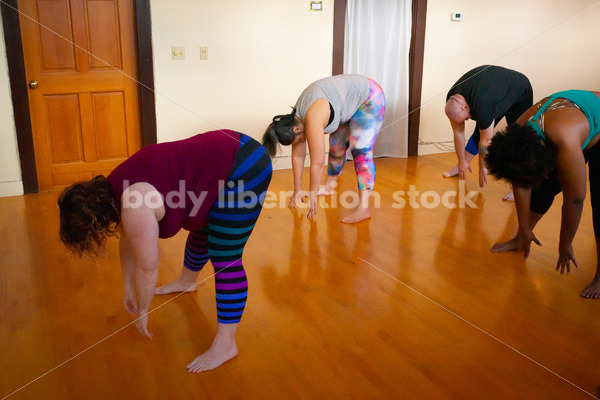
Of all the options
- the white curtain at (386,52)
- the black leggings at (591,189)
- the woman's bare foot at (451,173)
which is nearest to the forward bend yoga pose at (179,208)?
the black leggings at (591,189)

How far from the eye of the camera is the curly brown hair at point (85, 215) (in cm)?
142

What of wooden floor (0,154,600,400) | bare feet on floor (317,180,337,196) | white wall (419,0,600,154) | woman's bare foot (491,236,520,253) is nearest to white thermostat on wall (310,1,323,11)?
white wall (419,0,600,154)

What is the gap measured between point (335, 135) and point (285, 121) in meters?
0.60

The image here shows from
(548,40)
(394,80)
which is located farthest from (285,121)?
(548,40)

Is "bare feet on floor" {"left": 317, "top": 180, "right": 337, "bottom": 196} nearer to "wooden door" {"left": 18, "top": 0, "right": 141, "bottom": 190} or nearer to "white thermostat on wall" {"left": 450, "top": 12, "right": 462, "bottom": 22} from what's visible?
"wooden door" {"left": 18, "top": 0, "right": 141, "bottom": 190}

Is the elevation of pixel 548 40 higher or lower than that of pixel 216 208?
higher

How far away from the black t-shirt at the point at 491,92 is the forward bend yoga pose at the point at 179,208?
198cm

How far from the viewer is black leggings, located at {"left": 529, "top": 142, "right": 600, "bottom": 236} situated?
7.03 ft

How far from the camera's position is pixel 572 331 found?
2.02 m

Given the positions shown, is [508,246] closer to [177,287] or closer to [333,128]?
[333,128]

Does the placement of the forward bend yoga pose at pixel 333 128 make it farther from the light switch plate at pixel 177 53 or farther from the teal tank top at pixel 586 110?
the light switch plate at pixel 177 53

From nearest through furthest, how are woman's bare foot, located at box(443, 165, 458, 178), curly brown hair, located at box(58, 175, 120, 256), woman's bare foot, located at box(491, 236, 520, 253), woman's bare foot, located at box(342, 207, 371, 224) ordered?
curly brown hair, located at box(58, 175, 120, 256) → woman's bare foot, located at box(491, 236, 520, 253) → woman's bare foot, located at box(342, 207, 371, 224) → woman's bare foot, located at box(443, 165, 458, 178)

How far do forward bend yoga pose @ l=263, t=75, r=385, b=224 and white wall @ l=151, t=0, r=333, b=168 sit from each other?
1147 millimetres

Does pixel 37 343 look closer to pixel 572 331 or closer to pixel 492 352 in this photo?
pixel 492 352
